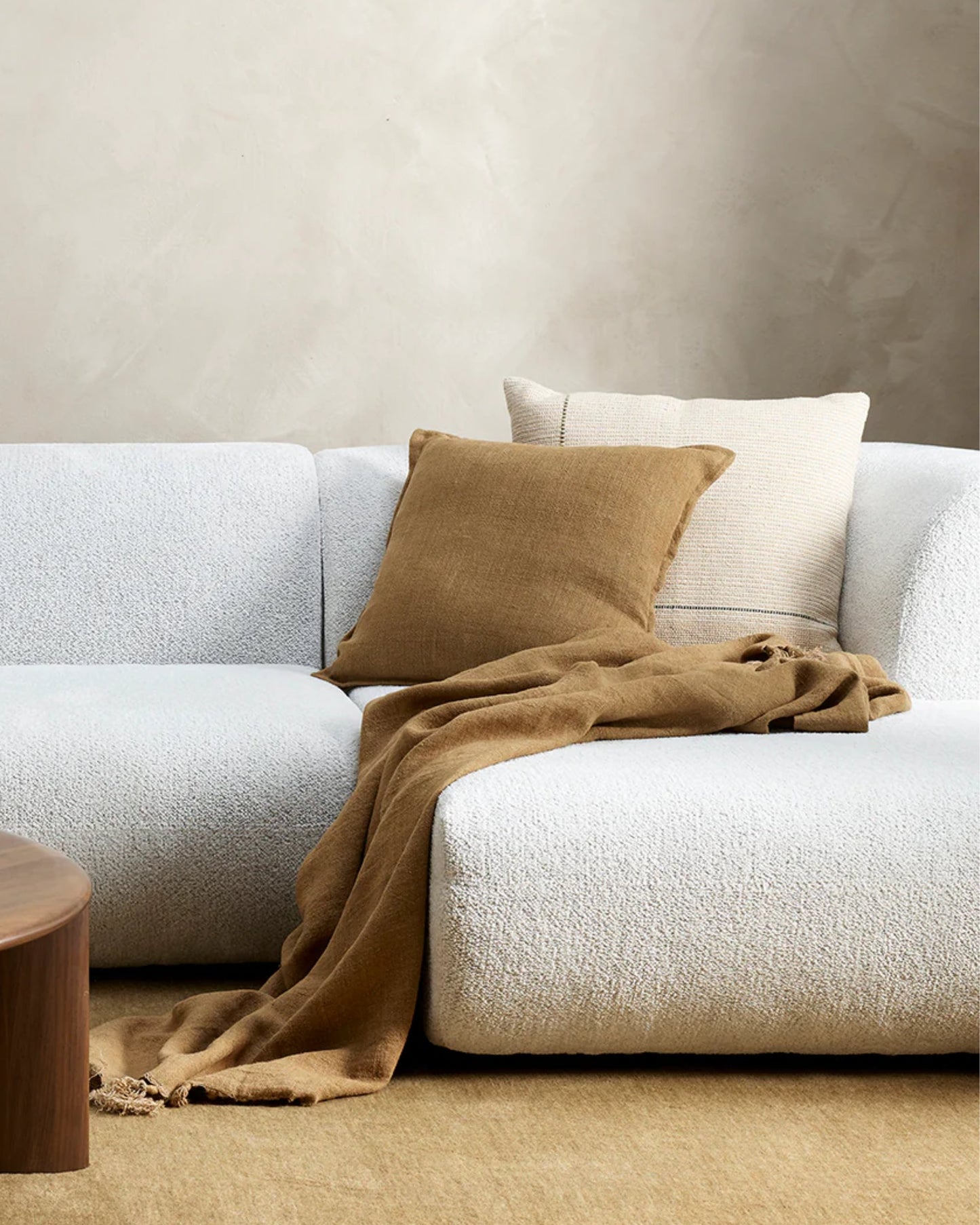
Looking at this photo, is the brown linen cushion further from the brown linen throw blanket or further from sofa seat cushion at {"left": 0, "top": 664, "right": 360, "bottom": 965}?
sofa seat cushion at {"left": 0, "top": 664, "right": 360, "bottom": 965}

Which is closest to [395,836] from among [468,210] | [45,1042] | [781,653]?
[45,1042]

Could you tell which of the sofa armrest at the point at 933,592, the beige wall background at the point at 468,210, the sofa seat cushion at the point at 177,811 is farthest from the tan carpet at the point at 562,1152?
the beige wall background at the point at 468,210

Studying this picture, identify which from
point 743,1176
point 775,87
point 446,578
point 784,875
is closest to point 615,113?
point 775,87

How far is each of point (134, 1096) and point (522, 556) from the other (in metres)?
1.09

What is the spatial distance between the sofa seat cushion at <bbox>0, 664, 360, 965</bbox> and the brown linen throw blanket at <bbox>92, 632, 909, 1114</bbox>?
97 mm

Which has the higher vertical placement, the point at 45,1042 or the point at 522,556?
the point at 522,556

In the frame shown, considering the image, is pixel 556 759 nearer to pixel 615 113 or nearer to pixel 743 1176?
pixel 743 1176

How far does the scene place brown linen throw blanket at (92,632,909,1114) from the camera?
5.23ft

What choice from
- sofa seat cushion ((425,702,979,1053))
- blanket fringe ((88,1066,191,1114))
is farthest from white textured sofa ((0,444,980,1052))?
blanket fringe ((88,1066,191,1114))

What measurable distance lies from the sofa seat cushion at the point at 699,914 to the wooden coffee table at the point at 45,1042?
0.46m

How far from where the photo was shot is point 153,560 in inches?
103

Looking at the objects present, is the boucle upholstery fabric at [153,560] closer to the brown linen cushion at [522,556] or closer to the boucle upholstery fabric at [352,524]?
the boucle upholstery fabric at [352,524]

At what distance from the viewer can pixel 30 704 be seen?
80.6 inches

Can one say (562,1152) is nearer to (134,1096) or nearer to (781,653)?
(134,1096)
